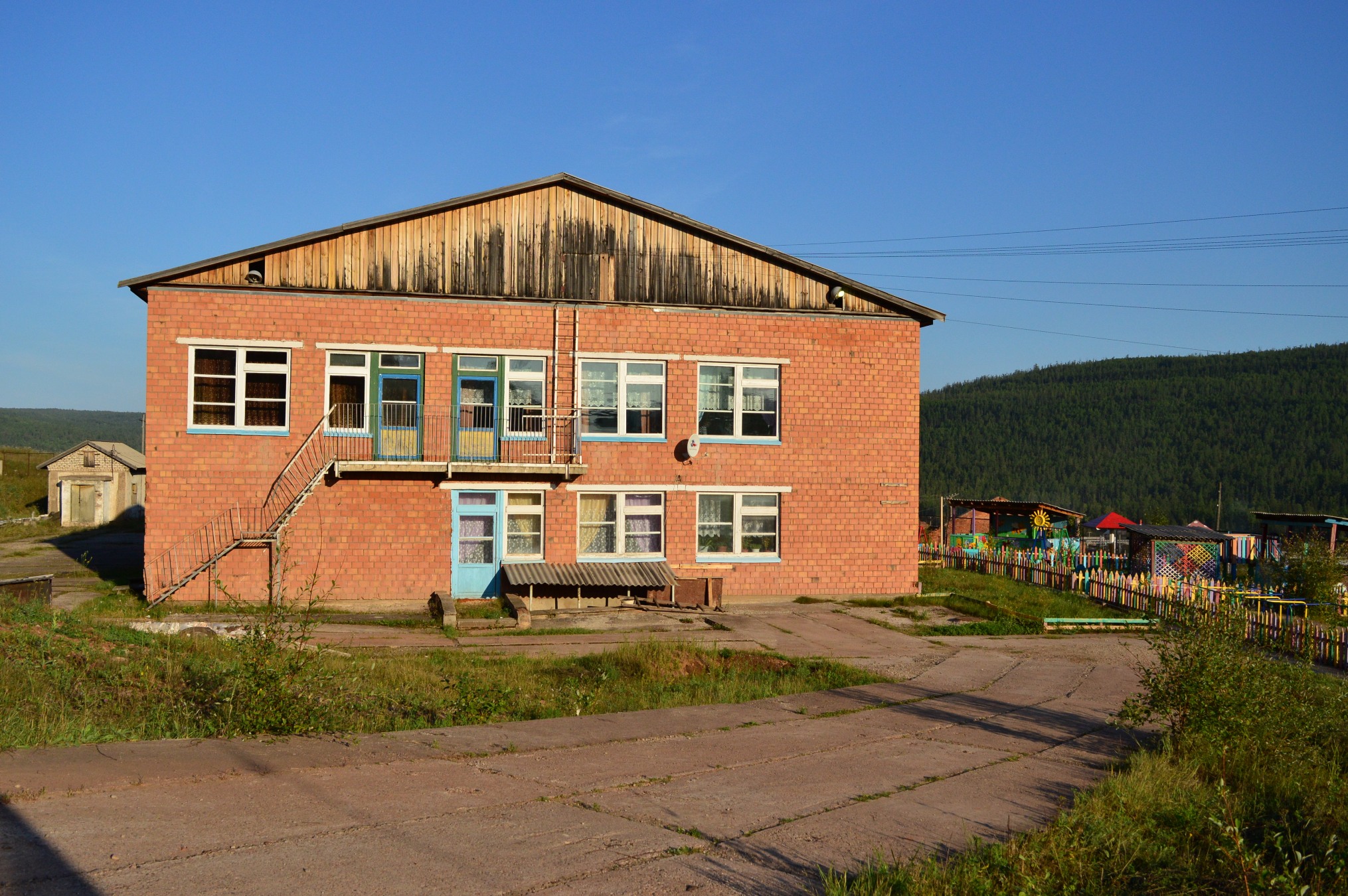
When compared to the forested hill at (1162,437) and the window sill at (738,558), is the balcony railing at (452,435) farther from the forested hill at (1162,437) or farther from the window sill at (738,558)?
the forested hill at (1162,437)

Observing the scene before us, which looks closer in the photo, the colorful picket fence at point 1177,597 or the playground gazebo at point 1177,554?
the colorful picket fence at point 1177,597

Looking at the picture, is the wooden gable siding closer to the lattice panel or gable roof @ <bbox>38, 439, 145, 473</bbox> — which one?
the lattice panel

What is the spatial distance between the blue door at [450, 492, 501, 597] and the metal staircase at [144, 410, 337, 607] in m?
2.87

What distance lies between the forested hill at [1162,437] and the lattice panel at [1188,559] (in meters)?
53.8

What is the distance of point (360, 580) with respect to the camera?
818 inches

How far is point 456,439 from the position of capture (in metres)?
21.5

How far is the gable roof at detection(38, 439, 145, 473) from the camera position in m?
49.6

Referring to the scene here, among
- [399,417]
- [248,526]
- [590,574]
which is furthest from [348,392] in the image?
[590,574]

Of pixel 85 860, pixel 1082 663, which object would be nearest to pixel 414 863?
pixel 85 860

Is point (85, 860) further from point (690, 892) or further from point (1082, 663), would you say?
point (1082, 663)

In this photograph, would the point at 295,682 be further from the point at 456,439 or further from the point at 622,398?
the point at 622,398

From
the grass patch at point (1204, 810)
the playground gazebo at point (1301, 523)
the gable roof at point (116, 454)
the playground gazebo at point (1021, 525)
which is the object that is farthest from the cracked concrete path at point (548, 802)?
the gable roof at point (116, 454)

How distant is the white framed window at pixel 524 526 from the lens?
21.8m

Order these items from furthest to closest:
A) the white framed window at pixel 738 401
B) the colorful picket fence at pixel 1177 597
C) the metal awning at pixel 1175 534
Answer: the metal awning at pixel 1175 534, the white framed window at pixel 738 401, the colorful picket fence at pixel 1177 597
